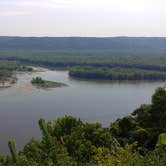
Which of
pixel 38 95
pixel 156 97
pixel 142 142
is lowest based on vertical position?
pixel 38 95

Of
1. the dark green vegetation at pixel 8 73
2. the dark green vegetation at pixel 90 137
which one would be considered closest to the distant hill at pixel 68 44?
the dark green vegetation at pixel 8 73

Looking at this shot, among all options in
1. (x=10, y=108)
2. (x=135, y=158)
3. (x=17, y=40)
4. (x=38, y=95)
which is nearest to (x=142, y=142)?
(x=135, y=158)

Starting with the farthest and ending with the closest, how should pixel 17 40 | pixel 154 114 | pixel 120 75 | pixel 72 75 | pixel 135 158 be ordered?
1. pixel 17 40
2. pixel 72 75
3. pixel 120 75
4. pixel 154 114
5. pixel 135 158

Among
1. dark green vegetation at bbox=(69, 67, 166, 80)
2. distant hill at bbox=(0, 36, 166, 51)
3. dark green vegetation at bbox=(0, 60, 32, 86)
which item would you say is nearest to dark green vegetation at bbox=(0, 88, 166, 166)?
dark green vegetation at bbox=(0, 60, 32, 86)

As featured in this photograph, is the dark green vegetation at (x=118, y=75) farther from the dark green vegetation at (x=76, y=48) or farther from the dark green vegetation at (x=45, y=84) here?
the dark green vegetation at (x=76, y=48)

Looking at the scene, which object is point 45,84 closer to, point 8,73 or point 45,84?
point 45,84

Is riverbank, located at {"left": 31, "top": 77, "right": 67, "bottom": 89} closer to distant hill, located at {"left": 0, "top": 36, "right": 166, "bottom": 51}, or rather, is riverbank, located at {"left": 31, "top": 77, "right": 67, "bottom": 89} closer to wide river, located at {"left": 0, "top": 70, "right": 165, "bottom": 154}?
wide river, located at {"left": 0, "top": 70, "right": 165, "bottom": 154}

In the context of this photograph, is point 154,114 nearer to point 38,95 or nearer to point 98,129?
point 98,129

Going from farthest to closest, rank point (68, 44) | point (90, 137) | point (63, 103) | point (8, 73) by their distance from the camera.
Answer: point (68, 44) → point (8, 73) → point (63, 103) → point (90, 137)

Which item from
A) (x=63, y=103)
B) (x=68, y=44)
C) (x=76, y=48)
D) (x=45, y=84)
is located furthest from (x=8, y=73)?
(x=68, y=44)
